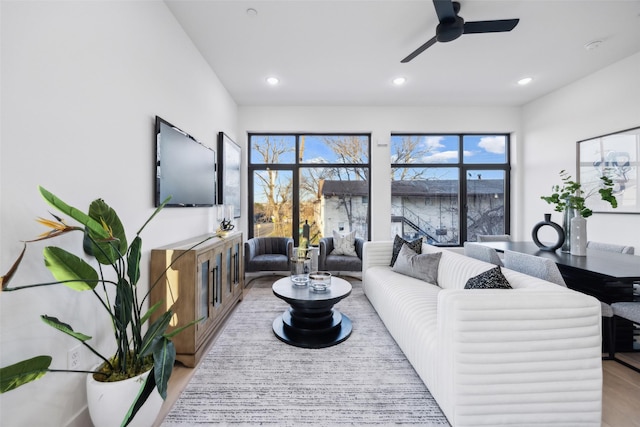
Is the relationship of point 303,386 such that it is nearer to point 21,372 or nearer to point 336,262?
point 21,372

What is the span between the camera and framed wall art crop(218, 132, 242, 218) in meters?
3.57

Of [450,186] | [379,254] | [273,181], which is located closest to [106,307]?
[379,254]

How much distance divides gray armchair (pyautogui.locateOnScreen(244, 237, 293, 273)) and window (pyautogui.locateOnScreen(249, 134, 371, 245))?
10.9 inches

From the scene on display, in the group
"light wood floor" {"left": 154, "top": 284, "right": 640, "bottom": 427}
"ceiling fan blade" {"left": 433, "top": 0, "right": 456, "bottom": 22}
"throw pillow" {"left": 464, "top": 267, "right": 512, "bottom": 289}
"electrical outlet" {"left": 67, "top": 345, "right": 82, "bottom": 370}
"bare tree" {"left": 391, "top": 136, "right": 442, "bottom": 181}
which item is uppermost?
"ceiling fan blade" {"left": 433, "top": 0, "right": 456, "bottom": 22}

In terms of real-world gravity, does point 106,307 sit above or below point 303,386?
above

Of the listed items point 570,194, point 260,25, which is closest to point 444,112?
point 570,194

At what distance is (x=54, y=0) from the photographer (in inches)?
50.4

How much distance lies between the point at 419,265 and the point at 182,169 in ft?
8.67

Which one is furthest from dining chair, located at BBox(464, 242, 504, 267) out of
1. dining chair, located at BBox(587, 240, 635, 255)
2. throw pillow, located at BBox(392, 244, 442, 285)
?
dining chair, located at BBox(587, 240, 635, 255)

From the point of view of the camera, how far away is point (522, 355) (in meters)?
1.33

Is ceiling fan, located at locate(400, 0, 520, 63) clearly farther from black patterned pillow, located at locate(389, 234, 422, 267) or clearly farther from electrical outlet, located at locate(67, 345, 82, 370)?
electrical outlet, located at locate(67, 345, 82, 370)

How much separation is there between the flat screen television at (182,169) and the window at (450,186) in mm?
3187

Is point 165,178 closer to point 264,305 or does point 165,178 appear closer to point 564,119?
point 264,305

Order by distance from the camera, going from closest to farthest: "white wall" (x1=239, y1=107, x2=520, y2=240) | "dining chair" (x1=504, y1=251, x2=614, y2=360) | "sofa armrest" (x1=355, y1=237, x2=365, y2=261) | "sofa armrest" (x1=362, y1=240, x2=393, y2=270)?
1. "dining chair" (x1=504, y1=251, x2=614, y2=360)
2. "sofa armrest" (x1=362, y1=240, x2=393, y2=270)
3. "sofa armrest" (x1=355, y1=237, x2=365, y2=261)
4. "white wall" (x1=239, y1=107, x2=520, y2=240)
